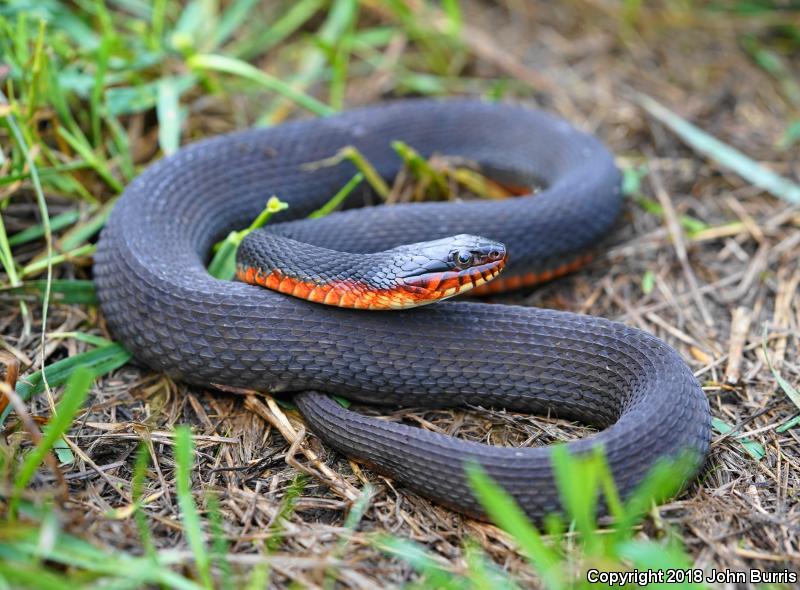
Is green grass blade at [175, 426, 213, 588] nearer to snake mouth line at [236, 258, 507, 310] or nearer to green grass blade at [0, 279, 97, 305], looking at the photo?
snake mouth line at [236, 258, 507, 310]

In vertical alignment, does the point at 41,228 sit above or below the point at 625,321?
above

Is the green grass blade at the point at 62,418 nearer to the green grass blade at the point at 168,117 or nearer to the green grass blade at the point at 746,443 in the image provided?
the green grass blade at the point at 168,117

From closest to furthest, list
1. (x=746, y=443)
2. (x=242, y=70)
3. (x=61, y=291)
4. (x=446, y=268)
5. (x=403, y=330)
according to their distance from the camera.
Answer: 1. (x=746, y=443)
2. (x=446, y=268)
3. (x=403, y=330)
4. (x=61, y=291)
5. (x=242, y=70)

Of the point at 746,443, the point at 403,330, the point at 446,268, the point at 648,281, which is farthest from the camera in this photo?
the point at 648,281

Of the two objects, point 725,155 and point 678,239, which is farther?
point 725,155

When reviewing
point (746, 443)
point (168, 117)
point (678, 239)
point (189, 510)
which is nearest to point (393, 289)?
point (189, 510)

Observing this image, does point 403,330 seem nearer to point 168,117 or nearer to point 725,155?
point 168,117

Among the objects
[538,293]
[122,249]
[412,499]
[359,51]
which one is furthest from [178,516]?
[359,51]

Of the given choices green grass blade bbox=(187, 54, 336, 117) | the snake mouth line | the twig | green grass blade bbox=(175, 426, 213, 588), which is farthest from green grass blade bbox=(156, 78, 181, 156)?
the twig
